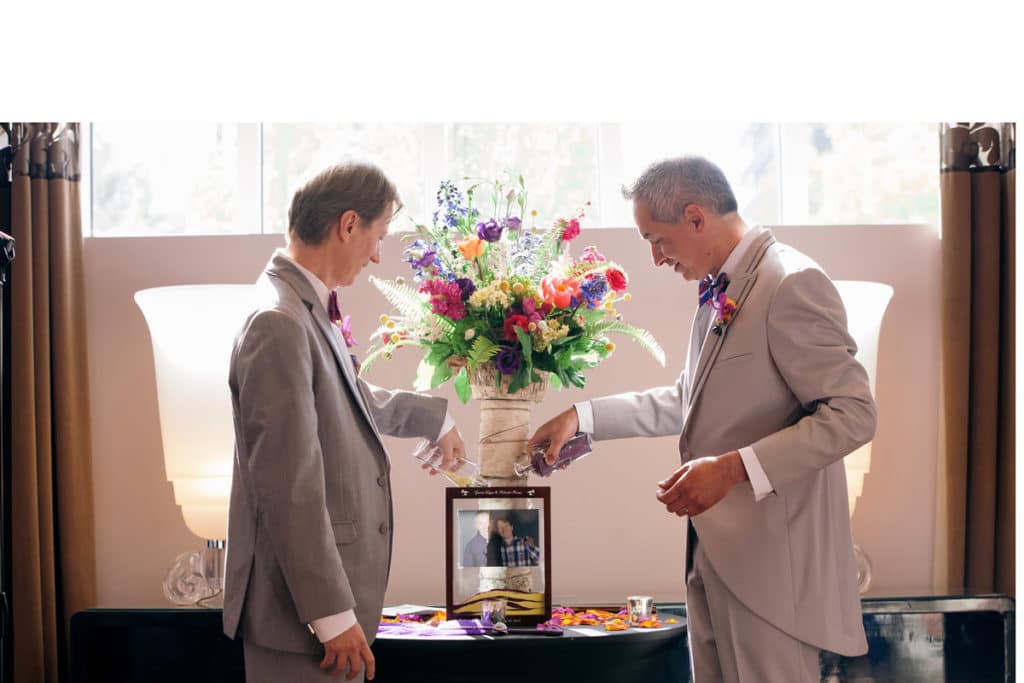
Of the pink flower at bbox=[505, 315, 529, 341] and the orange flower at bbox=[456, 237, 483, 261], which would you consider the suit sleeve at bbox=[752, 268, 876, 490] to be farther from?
the orange flower at bbox=[456, 237, 483, 261]

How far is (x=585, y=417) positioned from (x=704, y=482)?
748 mm

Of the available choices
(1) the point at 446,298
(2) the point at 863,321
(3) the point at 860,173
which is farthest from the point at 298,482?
(3) the point at 860,173

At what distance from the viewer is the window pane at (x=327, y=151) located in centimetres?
382

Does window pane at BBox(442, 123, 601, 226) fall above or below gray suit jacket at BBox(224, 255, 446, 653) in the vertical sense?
above

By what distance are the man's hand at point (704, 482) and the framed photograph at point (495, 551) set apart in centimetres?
55

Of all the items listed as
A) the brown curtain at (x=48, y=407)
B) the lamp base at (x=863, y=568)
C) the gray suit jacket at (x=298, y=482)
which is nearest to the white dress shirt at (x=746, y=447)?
the gray suit jacket at (x=298, y=482)

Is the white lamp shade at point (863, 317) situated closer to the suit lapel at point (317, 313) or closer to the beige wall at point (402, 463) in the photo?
the beige wall at point (402, 463)

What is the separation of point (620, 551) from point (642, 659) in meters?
1.08

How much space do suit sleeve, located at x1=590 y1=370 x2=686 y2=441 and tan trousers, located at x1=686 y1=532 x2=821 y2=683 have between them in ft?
1.73

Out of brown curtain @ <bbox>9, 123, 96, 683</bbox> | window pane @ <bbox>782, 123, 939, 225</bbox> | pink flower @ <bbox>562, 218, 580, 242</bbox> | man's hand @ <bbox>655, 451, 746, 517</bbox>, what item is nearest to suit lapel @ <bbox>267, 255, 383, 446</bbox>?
man's hand @ <bbox>655, 451, 746, 517</bbox>

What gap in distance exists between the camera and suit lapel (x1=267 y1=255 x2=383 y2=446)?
2.07m

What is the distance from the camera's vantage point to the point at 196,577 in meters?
3.18

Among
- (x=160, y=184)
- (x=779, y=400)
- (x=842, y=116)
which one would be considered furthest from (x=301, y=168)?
(x=779, y=400)

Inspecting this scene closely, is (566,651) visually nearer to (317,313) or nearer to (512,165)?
(317,313)
